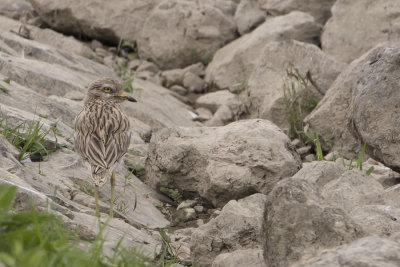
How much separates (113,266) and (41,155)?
3.35 meters

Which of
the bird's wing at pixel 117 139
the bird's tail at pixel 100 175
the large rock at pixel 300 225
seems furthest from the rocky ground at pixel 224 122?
the bird's wing at pixel 117 139

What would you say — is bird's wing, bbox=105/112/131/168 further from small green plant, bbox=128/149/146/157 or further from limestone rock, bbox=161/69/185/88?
limestone rock, bbox=161/69/185/88

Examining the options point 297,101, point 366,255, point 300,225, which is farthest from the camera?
point 297,101

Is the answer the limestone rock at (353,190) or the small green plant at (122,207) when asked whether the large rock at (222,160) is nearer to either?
the small green plant at (122,207)

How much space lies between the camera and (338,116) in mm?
8898

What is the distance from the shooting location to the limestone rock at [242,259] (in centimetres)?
542

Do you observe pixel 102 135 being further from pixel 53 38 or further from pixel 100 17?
pixel 100 17

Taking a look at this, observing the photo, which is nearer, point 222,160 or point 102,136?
point 102,136

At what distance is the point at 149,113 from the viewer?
1066 centimetres

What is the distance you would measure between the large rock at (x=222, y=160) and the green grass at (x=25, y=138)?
1.24 meters

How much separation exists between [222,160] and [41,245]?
370cm

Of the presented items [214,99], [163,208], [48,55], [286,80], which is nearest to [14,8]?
[48,55]

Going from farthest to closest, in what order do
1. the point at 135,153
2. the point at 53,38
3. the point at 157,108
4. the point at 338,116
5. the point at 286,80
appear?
1. the point at 53,38
2. the point at 157,108
3. the point at 286,80
4. the point at 338,116
5. the point at 135,153

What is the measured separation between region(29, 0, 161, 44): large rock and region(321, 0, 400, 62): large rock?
142 inches
